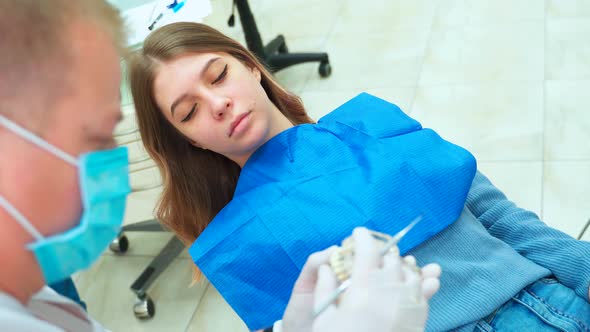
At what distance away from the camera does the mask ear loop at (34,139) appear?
626 mm

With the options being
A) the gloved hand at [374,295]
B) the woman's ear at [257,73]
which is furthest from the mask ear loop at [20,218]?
the woman's ear at [257,73]

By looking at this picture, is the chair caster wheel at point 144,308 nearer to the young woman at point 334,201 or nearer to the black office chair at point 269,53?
the young woman at point 334,201

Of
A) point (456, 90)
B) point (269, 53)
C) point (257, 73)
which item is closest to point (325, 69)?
point (269, 53)

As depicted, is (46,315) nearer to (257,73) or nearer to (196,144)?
(196,144)

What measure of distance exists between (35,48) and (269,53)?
2485 millimetres

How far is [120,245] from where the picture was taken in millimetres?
2359

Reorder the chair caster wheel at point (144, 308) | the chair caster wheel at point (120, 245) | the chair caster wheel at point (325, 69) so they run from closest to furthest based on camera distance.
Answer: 1. the chair caster wheel at point (144, 308)
2. the chair caster wheel at point (120, 245)
3. the chair caster wheel at point (325, 69)

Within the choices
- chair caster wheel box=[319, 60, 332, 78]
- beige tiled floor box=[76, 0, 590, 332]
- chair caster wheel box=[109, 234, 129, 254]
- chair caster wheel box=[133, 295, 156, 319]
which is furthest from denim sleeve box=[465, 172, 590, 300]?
chair caster wheel box=[319, 60, 332, 78]

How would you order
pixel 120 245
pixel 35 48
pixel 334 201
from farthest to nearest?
pixel 120 245 → pixel 334 201 → pixel 35 48

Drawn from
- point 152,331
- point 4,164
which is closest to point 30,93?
point 4,164

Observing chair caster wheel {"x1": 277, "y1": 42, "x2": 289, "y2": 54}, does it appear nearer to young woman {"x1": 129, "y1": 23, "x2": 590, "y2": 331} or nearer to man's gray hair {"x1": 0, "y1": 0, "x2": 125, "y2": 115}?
young woman {"x1": 129, "y1": 23, "x2": 590, "y2": 331}

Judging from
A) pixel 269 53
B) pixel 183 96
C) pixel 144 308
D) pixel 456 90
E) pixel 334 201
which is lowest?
pixel 144 308

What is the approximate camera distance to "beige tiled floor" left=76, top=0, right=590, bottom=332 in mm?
2102

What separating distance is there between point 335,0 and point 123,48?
3061 millimetres
